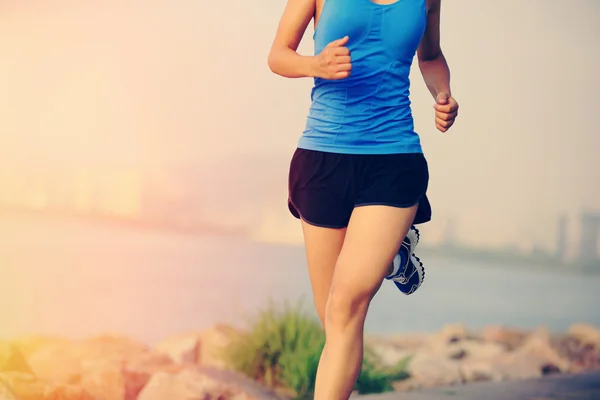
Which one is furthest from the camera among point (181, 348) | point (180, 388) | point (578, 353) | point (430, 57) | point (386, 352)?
point (578, 353)

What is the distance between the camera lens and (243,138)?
4.11 m

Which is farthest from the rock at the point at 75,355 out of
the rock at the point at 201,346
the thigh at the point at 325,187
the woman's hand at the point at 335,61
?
the woman's hand at the point at 335,61

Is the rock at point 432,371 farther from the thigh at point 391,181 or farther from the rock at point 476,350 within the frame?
the thigh at point 391,181

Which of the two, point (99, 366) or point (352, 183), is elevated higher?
point (352, 183)

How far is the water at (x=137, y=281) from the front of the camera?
3.84 m

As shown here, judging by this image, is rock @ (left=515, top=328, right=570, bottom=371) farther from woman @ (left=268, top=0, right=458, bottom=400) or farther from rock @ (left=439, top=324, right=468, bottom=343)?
woman @ (left=268, top=0, right=458, bottom=400)

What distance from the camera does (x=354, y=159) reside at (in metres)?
2.08

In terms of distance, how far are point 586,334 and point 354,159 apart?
11.0ft

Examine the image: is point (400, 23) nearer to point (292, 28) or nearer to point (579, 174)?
point (292, 28)

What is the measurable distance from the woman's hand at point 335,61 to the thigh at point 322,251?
441mm

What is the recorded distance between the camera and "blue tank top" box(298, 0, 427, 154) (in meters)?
2.01

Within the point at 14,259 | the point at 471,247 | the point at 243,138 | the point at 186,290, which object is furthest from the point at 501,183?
the point at 14,259

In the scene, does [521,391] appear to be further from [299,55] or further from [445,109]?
[299,55]

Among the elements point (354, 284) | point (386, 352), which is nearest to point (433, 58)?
point (354, 284)
